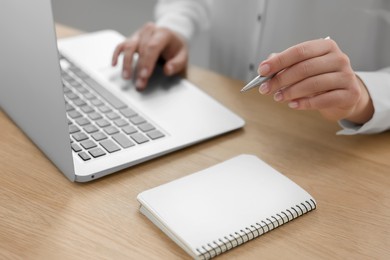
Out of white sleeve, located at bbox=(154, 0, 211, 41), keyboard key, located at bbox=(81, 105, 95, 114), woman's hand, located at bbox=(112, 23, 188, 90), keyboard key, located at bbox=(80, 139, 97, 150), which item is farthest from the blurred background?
keyboard key, located at bbox=(80, 139, 97, 150)

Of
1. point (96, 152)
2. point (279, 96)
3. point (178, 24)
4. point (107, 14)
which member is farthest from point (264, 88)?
point (107, 14)

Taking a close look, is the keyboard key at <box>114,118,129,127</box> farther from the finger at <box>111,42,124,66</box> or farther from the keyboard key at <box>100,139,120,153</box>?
the finger at <box>111,42,124,66</box>

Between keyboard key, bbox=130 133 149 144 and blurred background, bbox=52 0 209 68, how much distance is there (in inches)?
48.3

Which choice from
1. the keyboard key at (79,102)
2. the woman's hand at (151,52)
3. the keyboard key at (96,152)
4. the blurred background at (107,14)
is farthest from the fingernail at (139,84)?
the blurred background at (107,14)

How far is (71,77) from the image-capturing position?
2.80 feet

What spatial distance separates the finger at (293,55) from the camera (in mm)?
619

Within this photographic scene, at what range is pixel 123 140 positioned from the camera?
0.68 meters

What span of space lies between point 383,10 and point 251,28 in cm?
28

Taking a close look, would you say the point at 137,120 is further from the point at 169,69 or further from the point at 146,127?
the point at 169,69

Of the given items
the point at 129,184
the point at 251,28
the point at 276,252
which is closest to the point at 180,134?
the point at 129,184

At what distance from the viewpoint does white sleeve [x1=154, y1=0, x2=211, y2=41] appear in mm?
1094

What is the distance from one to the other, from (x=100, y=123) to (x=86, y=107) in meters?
0.06

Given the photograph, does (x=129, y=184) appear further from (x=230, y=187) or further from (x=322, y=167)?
(x=322, y=167)

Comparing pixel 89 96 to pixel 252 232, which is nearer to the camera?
pixel 252 232
